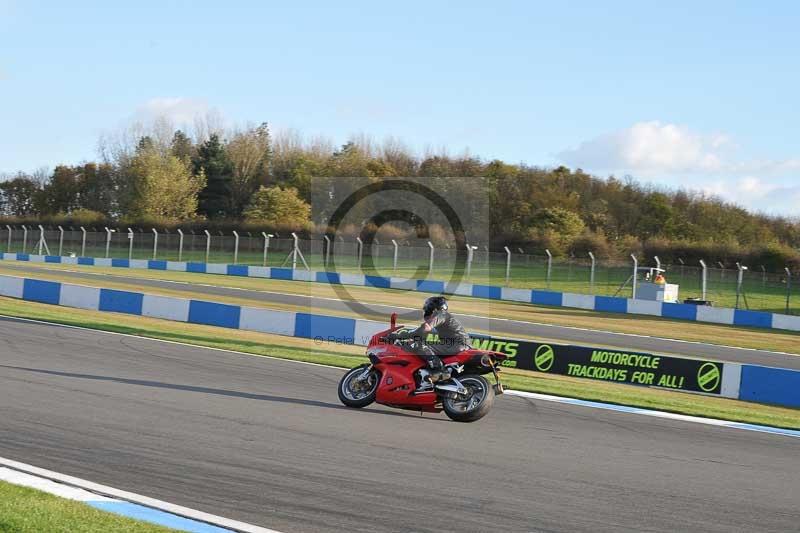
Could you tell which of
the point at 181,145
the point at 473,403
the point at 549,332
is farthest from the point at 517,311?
the point at 181,145

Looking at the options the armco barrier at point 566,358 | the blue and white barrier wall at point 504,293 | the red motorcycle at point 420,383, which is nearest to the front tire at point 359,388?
the red motorcycle at point 420,383

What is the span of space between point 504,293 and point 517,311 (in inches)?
183

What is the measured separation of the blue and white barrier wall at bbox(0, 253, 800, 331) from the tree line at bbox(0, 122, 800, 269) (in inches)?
182

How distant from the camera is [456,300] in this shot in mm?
34781

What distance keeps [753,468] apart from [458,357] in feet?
10.8

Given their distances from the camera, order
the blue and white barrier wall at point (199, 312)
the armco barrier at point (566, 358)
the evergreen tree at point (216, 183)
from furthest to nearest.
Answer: the evergreen tree at point (216, 183)
the blue and white barrier wall at point (199, 312)
the armco barrier at point (566, 358)

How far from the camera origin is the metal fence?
3591 cm

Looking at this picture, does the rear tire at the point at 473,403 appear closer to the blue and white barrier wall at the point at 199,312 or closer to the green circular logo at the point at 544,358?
the green circular logo at the point at 544,358

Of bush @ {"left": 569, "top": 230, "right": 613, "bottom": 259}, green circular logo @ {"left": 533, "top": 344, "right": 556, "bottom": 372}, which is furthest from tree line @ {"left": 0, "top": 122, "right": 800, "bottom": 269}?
green circular logo @ {"left": 533, "top": 344, "right": 556, "bottom": 372}

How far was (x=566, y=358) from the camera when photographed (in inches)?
672

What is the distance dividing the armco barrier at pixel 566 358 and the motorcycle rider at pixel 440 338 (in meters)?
6.66

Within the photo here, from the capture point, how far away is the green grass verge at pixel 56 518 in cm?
523

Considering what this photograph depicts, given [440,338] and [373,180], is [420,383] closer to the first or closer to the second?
[440,338]

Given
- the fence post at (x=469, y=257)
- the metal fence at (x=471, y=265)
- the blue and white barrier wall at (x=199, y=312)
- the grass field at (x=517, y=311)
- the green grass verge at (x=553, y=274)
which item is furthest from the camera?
the fence post at (x=469, y=257)
